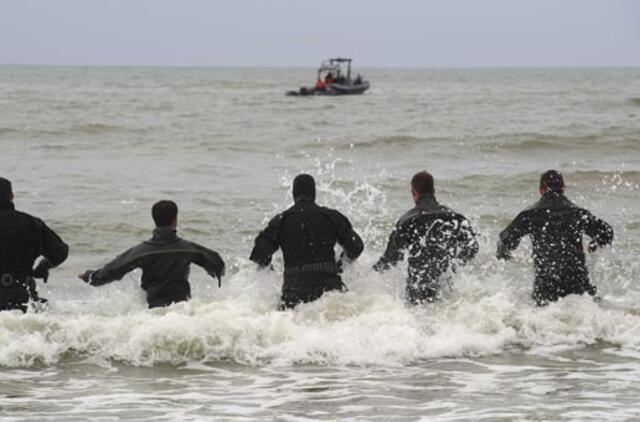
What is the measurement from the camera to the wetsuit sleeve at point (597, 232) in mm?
9148

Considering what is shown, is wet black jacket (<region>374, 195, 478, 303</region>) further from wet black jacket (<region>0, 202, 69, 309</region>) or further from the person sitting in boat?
the person sitting in boat

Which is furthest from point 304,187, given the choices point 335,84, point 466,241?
point 335,84

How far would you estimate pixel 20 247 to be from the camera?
337 inches

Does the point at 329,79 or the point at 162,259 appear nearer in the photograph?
the point at 162,259

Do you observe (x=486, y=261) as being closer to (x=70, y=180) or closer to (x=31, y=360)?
(x=31, y=360)

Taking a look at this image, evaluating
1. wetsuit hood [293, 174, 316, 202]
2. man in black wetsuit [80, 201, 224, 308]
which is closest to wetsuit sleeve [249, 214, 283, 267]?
wetsuit hood [293, 174, 316, 202]

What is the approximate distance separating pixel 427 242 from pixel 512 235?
0.69 metres

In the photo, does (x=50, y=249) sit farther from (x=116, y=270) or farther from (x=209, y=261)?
(x=209, y=261)

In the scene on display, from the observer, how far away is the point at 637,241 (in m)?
15.3

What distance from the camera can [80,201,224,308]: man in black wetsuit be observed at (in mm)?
8594

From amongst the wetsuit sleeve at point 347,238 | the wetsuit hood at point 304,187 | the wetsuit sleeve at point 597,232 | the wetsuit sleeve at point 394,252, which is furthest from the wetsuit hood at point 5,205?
the wetsuit sleeve at point 597,232

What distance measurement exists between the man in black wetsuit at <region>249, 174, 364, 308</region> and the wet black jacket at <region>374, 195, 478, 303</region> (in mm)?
363

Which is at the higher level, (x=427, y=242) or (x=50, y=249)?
(x=427, y=242)

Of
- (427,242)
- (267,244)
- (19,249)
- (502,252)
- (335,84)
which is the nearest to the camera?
(19,249)
